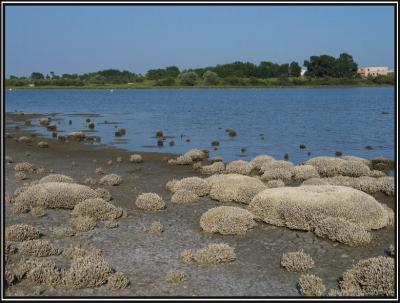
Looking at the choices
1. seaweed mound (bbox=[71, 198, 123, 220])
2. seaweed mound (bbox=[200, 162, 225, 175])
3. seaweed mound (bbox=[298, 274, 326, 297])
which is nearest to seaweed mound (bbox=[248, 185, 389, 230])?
seaweed mound (bbox=[298, 274, 326, 297])

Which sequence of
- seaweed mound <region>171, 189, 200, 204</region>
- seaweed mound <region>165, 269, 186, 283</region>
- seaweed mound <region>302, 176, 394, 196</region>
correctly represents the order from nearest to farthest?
seaweed mound <region>165, 269, 186, 283</region> → seaweed mound <region>171, 189, 200, 204</region> → seaweed mound <region>302, 176, 394, 196</region>

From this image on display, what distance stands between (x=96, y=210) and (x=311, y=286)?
9.76 m

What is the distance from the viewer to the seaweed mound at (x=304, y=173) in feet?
88.5

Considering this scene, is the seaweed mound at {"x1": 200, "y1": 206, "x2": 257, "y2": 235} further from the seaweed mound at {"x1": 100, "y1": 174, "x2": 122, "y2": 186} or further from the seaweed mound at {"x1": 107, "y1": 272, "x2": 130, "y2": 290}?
the seaweed mound at {"x1": 100, "y1": 174, "x2": 122, "y2": 186}

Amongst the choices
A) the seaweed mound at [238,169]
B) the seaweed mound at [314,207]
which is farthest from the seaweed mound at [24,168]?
the seaweed mound at [314,207]

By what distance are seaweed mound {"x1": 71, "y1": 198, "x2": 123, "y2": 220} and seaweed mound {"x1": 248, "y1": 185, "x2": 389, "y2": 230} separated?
17.5 feet

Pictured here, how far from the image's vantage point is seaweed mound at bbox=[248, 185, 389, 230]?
1683cm

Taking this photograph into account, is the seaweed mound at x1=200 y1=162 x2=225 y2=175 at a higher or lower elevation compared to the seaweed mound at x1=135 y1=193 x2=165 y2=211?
higher

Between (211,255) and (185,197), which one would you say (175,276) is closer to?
(211,255)

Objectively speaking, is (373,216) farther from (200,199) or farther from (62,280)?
(62,280)

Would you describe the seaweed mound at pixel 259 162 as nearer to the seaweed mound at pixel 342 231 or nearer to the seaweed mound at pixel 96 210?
the seaweed mound at pixel 96 210

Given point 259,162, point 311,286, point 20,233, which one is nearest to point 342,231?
point 311,286

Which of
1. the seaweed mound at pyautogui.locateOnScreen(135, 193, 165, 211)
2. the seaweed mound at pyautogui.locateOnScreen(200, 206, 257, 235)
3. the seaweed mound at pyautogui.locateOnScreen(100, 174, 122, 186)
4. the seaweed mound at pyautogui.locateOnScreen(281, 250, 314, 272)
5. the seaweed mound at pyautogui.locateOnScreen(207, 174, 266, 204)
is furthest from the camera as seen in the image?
the seaweed mound at pyautogui.locateOnScreen(100, 174, 122, 186)

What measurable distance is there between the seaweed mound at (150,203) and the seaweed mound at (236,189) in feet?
9.18
